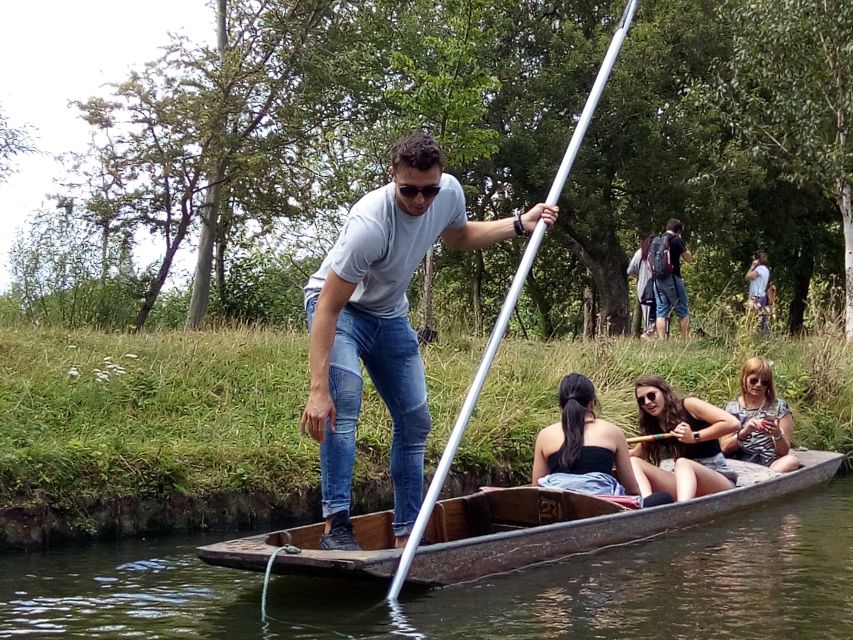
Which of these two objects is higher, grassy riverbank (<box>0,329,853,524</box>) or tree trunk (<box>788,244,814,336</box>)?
tree trunk (<box>788,244,814,336</box>)

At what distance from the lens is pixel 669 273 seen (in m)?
12.6

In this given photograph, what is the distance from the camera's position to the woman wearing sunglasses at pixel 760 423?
741cm

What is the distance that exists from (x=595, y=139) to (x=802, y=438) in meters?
12.1

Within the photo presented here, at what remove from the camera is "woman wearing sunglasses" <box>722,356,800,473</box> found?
7414 mm

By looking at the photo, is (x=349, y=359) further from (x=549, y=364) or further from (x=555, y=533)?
(x=549, y=364)

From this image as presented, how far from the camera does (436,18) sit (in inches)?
786

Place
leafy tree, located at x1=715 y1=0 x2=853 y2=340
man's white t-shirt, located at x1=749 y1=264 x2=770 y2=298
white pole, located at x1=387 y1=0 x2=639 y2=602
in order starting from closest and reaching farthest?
white pole, located at x1=387 y1=0 x2=639 y2=602
man's white t-shirt, located at x1=749 y1=264 x2=770 y2=298
leafy tree, located at x1=715 y1=0 x2=853 y2=340

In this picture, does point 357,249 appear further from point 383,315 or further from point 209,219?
point 209,219

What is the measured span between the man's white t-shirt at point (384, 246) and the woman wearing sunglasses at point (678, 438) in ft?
8.35

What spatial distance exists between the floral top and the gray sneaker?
13.2ft

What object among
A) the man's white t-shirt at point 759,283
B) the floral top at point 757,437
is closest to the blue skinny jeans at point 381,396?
the floral top at point 757,437

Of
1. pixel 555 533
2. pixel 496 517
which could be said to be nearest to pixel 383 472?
pixel 496 517

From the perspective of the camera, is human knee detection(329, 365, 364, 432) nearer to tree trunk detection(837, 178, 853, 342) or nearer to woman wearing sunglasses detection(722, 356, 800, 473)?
woman wearing sunglasses detection(722, 356, 800, 473)

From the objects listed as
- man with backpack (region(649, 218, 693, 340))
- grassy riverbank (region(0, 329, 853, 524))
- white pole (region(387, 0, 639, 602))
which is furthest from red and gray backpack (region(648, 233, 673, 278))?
white pole (region(387, 0, 639, 602))
